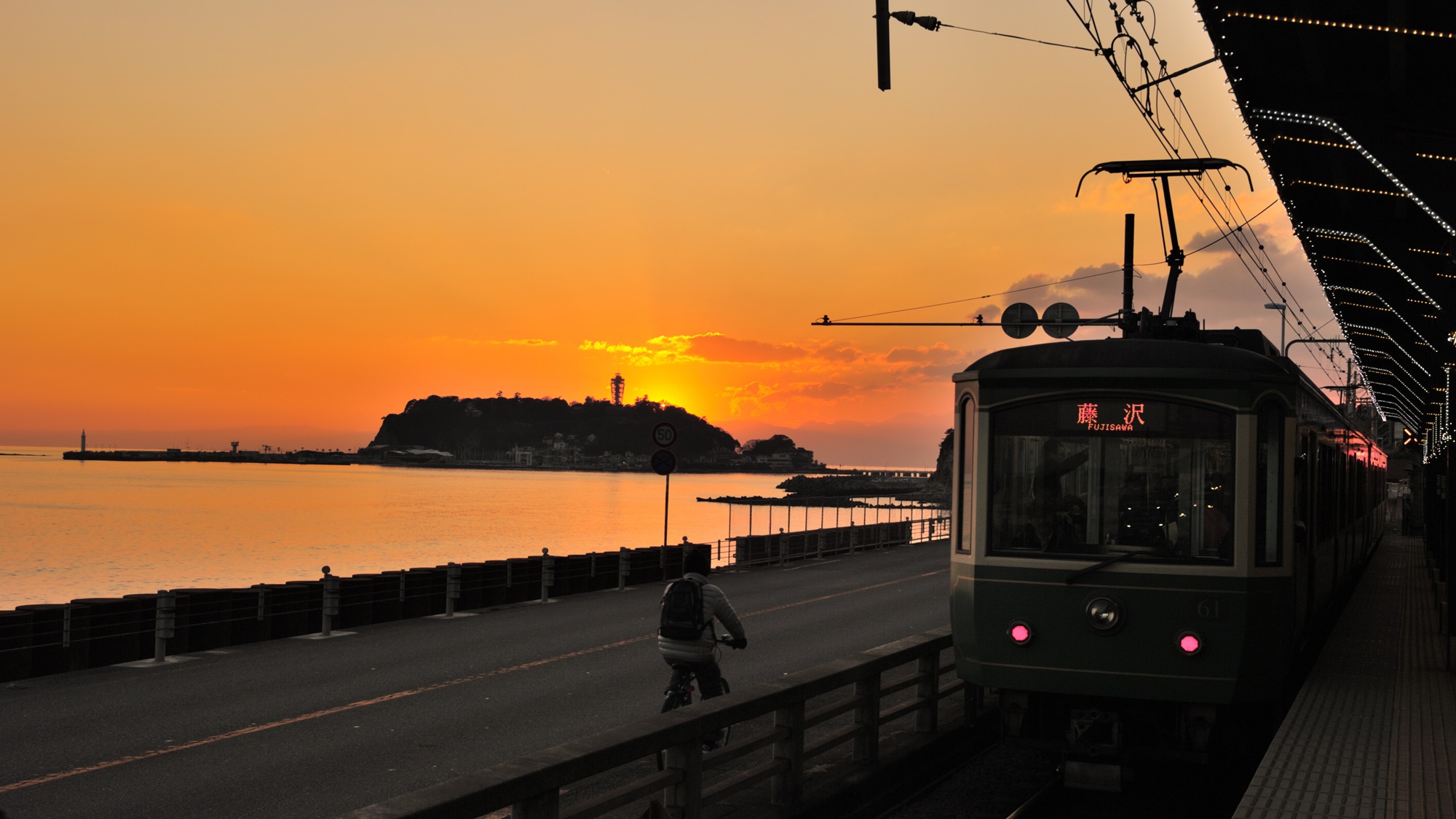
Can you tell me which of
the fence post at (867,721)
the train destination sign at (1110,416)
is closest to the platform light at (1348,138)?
the train destination sign at (1110,416)

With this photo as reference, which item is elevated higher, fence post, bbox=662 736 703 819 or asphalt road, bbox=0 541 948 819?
fence post, bbox=662 736 703 819

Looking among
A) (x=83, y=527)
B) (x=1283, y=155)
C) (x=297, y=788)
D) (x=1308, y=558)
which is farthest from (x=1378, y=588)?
(x=83, y=527)

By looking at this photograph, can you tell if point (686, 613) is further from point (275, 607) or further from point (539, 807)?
point (275, 607)

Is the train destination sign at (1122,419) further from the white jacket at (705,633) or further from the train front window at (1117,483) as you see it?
the white jacket at (705,633)

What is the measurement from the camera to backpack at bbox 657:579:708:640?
31.6ft

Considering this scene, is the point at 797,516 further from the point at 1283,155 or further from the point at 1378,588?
the point at 1283,155

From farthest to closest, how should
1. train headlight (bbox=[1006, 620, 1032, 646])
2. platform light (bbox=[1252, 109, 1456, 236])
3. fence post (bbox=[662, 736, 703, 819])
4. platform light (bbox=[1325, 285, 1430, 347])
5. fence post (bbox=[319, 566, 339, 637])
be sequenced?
platform light (bbox=[1325, 285, 1430, 347]), fence post (bbox=[319, 566, 339, 637]), platform light (bbox=[1252, 109, 1456, 236]), train headlight (bbox=[1006, 620, 1032, 646]), fence post (bbox=[662, 736, 703, 819])

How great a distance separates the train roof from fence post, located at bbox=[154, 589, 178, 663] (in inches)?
441

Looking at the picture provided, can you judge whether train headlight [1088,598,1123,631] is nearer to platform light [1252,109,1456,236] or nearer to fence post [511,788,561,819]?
platform light [1252,109,1456,236]

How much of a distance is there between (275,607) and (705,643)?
421 inches

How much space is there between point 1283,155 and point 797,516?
118810 mm

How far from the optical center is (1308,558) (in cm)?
1005

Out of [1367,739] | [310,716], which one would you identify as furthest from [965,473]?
[310,716]

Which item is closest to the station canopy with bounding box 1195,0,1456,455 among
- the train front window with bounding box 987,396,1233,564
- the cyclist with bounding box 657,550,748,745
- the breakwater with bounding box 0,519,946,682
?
the train front window with bounding box 987,396,1233,564
